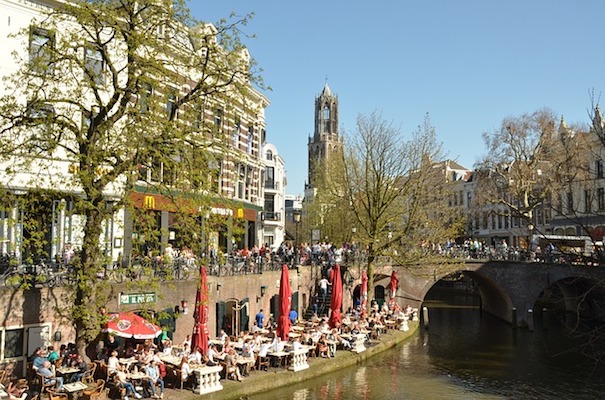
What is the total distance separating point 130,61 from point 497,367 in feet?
65.8

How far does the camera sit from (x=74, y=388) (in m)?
14.4

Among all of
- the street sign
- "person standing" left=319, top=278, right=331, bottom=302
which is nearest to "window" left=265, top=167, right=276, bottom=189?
"person standing" left=319, top=278, right=331, bottom=302

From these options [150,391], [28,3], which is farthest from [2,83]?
[150,391]

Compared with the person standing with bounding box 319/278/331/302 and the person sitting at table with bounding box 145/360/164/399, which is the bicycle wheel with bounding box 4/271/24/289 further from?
the person standing with bounding box 319/278/331/302

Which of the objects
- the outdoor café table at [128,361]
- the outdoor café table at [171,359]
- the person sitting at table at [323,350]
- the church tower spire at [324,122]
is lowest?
the person sitting at table at [323,350]

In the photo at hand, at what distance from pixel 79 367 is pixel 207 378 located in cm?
363

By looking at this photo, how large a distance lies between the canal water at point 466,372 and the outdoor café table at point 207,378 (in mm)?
1676

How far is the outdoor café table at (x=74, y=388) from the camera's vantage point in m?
14.4

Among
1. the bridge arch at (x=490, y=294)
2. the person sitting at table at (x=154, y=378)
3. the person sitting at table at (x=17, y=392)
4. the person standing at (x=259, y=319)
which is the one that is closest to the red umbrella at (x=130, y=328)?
the person sitting at table at (x=154, y=378)

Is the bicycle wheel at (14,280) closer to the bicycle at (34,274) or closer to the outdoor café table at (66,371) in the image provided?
the bicycle at (34,274)

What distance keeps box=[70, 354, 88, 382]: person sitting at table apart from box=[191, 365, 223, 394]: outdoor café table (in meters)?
3.09

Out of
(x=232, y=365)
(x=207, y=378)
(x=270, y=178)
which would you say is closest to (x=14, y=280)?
(x=207, y=378)

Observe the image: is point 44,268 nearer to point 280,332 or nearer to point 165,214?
point 280,332

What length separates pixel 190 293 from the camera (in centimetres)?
Answer: 2197
